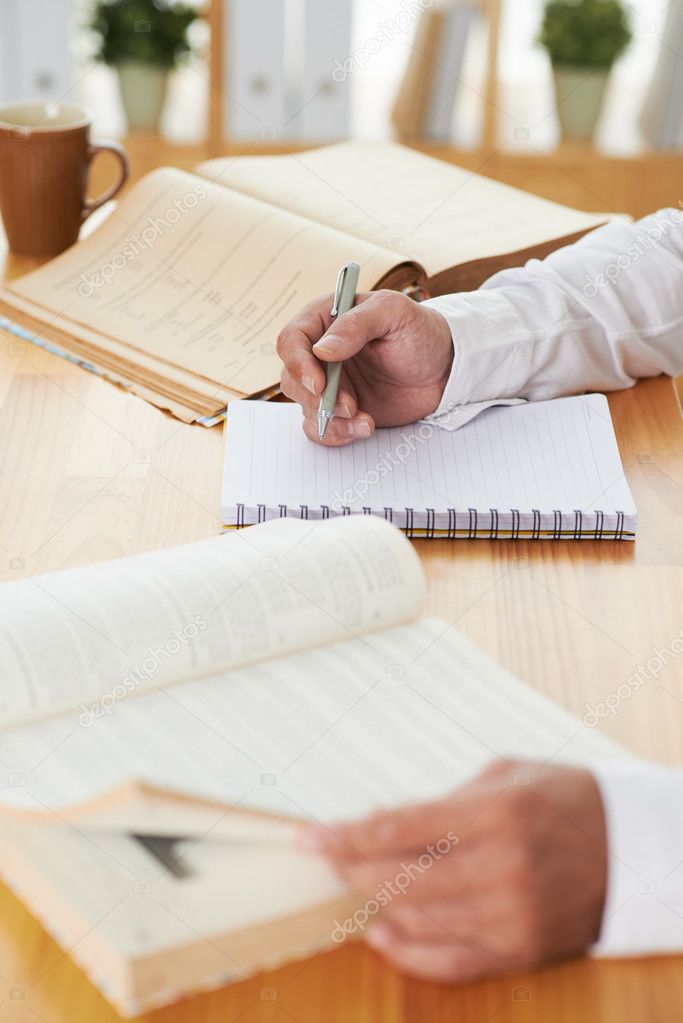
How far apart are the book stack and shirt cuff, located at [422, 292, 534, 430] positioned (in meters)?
1.81

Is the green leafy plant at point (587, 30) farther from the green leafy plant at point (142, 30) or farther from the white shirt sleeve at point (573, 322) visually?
the white shirt sleeve at point (573, 322)

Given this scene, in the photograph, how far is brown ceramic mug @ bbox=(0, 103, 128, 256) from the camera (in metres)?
1.41

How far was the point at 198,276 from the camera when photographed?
4.39 ft

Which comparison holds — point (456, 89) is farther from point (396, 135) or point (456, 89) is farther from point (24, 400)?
point (24, 400)

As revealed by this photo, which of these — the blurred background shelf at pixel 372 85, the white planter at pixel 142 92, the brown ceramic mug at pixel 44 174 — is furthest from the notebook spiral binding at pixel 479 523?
the white planter at pixel 142 92

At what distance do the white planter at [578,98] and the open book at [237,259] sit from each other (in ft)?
4.68

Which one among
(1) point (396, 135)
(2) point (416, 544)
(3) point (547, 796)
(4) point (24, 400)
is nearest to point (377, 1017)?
(3) point (547, 796)

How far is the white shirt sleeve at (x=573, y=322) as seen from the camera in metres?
1.14

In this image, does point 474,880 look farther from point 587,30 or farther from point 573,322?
point 587,30

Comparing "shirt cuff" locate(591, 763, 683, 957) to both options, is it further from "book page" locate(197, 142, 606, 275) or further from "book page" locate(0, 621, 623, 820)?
"book page" locate(197, 142, 606, 275)

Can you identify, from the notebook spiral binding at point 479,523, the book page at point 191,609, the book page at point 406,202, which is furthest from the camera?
the book page at point 406,202

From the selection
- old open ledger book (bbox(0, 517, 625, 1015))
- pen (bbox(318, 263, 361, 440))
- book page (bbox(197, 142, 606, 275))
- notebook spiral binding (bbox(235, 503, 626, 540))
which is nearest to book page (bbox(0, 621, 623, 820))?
old open ledger book (bbox(0, 517, 625, 1015))

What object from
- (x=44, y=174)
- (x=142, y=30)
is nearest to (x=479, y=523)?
(x=44, y=174)

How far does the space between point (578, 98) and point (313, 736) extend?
252cm
